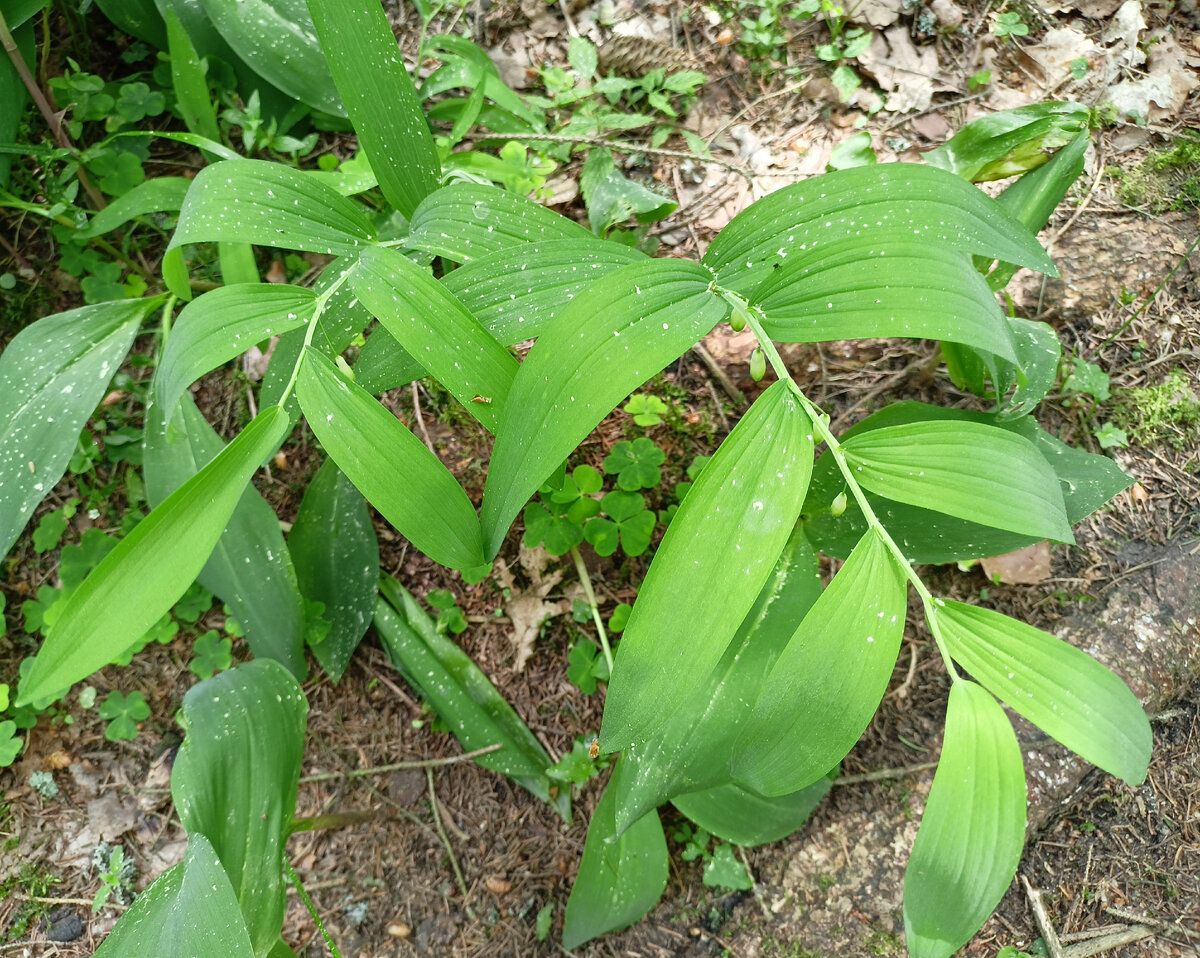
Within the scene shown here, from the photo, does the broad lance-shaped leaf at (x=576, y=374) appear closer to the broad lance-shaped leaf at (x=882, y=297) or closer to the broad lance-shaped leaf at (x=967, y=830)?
the broad lance-shaped leaf at (x=882, y=297)

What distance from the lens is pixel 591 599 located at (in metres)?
1.80

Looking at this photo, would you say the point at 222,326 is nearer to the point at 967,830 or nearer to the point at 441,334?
the point at 441,334

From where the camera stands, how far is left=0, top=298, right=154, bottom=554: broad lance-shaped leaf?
60.7 inches

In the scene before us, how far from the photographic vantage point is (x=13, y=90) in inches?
71.4

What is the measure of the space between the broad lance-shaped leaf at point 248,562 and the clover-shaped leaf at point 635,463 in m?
0.79

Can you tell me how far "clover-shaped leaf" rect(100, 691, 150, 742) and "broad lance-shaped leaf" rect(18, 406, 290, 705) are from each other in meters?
0.99

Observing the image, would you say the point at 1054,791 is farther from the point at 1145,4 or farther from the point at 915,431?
the point at 1145,4

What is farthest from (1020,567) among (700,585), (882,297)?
(700,585)

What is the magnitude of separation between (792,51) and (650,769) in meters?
2.02

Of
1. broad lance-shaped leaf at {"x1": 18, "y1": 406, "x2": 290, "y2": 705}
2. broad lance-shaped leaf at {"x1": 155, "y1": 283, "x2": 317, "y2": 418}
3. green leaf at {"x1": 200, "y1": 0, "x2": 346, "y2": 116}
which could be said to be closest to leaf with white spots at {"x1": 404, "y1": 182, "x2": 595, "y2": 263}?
broad lance-shaped leaf at {"x1": 155, "y1": 283, "x2": 317, "y2": 418}

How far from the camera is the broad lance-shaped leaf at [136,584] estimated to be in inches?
37.6

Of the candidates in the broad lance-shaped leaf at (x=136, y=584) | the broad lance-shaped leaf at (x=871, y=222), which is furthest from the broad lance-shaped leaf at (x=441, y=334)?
the broad lance-shaped leaf at (x=871, y=222)

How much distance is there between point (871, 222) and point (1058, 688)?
71 cm

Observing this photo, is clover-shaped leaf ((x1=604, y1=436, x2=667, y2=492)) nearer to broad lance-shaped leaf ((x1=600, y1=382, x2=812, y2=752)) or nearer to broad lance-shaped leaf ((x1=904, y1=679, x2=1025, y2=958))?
broad lance-shaped leaf ((x1=600, y1=382, x2=812, y2=752))
